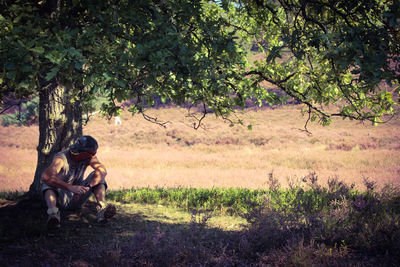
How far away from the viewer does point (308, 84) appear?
303 inches

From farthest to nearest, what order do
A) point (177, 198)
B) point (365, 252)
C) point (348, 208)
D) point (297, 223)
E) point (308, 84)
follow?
point (177, 198) < point (308, 84) < point (348, 208) < point (297, 223) < point (365, 252)

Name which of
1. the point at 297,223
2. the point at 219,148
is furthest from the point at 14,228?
the point at 219,148

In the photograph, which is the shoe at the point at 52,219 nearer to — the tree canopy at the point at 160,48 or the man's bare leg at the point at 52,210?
the man's bare leg at the point at 52,210

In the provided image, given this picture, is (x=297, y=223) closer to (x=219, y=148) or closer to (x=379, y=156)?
(x=379, y=156)

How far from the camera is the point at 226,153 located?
1966 cm

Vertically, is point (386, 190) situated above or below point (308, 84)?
A: below

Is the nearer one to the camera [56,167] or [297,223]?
[297,223]

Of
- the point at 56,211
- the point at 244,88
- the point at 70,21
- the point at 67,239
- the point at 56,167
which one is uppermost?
the point at 70,21

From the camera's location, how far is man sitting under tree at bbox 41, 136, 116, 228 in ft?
18.5

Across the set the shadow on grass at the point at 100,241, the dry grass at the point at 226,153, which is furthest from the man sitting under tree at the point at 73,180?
the dry grass at the point at 226,153

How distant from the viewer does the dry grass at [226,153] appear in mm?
11727

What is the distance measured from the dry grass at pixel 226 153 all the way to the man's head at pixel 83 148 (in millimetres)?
2022

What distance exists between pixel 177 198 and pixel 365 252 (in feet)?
18.1

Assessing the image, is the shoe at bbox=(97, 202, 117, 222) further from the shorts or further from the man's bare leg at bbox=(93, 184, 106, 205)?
the shorts
